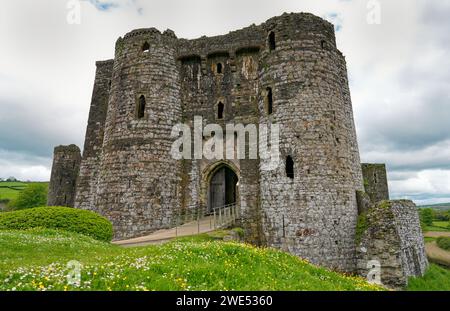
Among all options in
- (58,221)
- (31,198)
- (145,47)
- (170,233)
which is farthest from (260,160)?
(31,198)

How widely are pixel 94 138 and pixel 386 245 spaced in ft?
64.9

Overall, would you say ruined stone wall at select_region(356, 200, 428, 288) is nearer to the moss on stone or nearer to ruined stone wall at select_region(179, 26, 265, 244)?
the moss on stone

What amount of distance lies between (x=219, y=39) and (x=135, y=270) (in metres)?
17.3

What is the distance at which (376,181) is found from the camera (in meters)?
26.1

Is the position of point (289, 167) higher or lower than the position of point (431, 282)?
higher

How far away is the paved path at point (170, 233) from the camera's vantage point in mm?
14824

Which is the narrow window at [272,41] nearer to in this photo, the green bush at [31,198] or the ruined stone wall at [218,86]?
the ruined stone wall at [218,86]

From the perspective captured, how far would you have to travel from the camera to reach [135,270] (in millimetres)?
6738

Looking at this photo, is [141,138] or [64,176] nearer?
[141,138]

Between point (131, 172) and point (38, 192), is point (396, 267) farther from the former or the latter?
point (38, 192)

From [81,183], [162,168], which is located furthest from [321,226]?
[81,183]

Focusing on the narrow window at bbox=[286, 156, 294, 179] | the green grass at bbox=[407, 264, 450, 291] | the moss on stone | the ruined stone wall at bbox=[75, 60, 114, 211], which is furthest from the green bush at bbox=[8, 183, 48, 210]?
the green grass at bbox=[407, 264, 450, 291]

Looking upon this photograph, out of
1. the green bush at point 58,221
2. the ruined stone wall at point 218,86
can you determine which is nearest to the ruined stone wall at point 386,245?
the ruined stone wall at point 218,86

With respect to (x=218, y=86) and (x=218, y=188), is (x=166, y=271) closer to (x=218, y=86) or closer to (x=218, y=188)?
(x=218, y=188)
